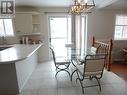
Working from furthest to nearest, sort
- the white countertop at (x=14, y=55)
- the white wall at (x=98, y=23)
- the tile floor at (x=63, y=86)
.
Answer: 1. the white wall at (x=98, y=23)
2. the tile floor at (x=63, y=86)
3. the white countertop at (x=14, y=55)

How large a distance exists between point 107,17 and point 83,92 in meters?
3.75

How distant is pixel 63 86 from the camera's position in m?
3.18

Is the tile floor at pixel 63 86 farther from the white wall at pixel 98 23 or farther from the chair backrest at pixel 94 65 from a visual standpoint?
the white wall at pixel 98 23

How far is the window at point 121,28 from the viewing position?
18.2 feet

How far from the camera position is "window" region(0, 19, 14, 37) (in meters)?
5.17

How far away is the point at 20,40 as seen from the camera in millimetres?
5258

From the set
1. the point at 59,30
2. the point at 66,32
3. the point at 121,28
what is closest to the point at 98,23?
the point at 121,28

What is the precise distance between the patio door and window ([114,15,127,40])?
7.19ft

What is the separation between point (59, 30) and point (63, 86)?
10.2ft

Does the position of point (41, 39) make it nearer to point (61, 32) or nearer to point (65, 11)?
point (61, 32)

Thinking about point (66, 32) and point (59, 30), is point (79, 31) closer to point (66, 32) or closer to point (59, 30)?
point (66, 32)

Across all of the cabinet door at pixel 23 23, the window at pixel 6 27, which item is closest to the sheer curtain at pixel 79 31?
the cabinet door at pixel 23 23

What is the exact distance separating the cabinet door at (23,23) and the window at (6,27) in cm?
50

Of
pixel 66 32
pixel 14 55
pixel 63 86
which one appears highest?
pixel 66 32
